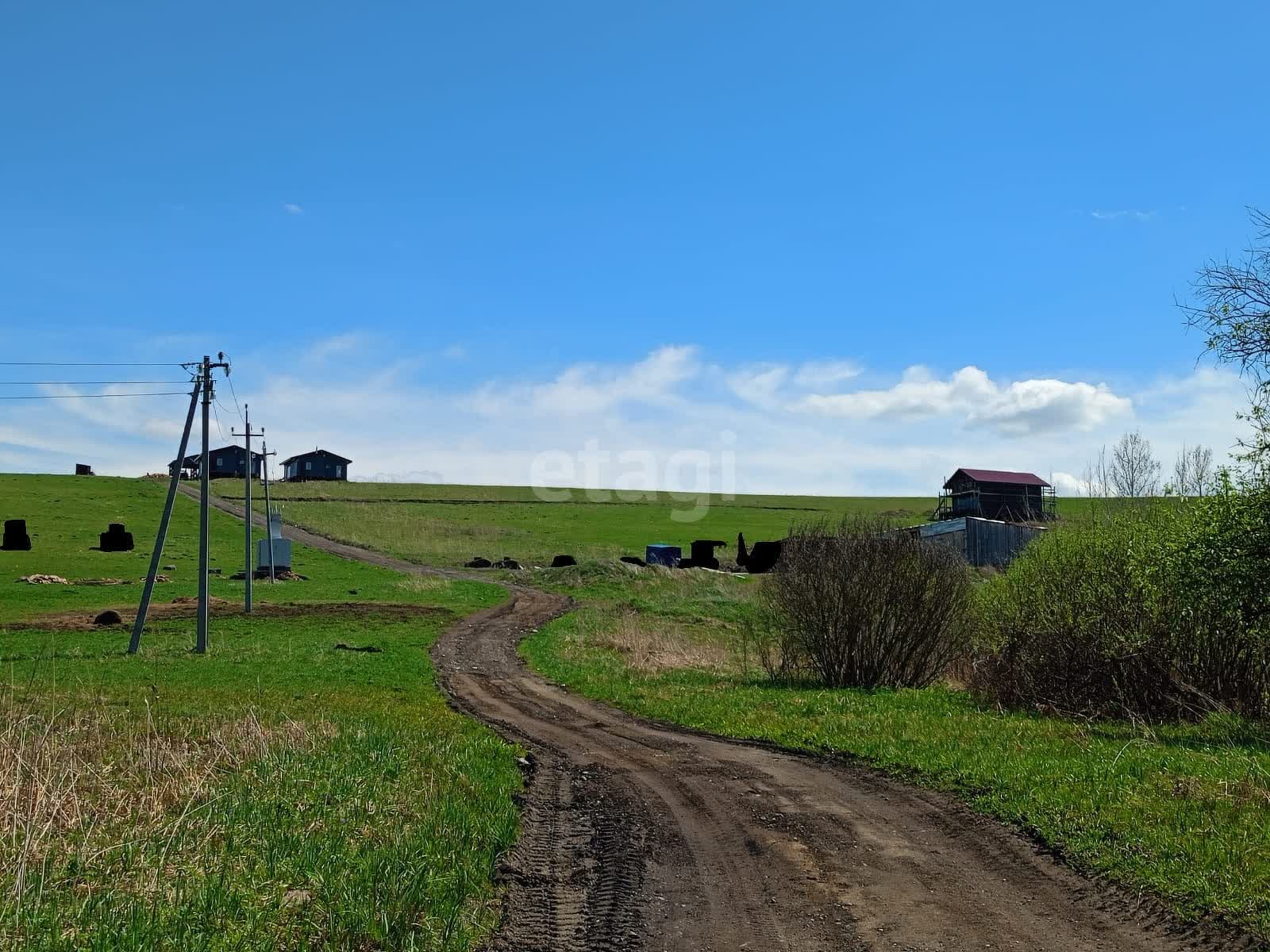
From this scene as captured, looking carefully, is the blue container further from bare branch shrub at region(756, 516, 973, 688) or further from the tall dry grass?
the tall dry grass

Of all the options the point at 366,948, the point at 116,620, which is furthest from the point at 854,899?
the point at 116,620

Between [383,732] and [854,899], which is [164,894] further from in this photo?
[383,732]

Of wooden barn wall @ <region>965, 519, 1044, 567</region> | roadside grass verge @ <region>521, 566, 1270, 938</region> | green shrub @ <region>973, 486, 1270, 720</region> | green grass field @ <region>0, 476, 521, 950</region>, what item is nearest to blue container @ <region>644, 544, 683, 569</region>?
wooden barn wall @ <region>965, 519, 1044, 567</region>

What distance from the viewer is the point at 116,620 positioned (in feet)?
120

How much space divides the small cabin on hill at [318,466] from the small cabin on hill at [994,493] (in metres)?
88.6

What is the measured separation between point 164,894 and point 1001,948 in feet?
20.5

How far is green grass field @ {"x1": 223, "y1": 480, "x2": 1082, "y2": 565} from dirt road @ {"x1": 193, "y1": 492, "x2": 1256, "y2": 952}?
50.9 metres

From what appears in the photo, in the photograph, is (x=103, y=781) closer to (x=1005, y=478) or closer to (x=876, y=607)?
(x=876, y=607)

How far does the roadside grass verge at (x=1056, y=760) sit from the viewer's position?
28.1 feet

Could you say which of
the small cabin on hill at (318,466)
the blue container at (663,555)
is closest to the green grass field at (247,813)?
the blue container at (663,555)

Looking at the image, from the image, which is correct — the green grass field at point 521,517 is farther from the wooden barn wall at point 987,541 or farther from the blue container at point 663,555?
the wooden barn wall at point 987,541

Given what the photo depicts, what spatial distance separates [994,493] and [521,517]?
156 ft

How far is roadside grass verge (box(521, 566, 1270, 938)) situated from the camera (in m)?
8.56

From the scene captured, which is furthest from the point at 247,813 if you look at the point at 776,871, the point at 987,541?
the point at 987,541
